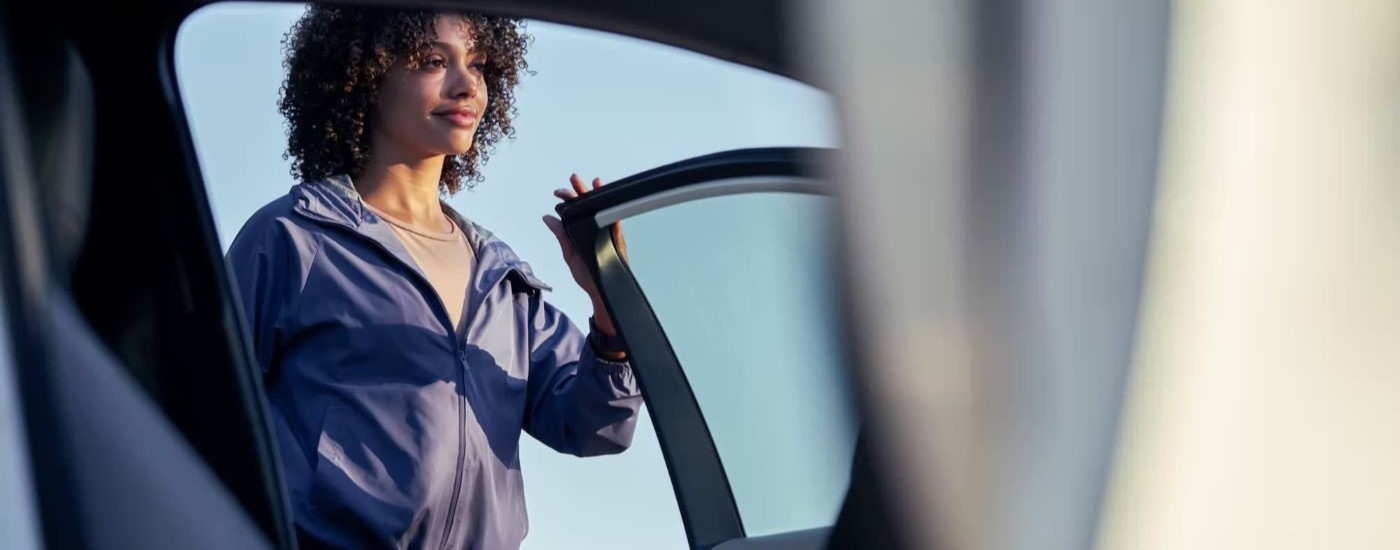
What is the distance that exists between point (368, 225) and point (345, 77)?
1.30 ft

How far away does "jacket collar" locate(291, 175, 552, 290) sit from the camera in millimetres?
2004

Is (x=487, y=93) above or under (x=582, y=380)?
above

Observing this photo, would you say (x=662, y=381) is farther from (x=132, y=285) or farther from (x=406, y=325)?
(x=132, y=285)

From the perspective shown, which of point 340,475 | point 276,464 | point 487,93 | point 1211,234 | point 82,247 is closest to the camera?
point 1211,234

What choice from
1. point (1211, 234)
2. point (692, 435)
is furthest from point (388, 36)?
point (1211, 234)

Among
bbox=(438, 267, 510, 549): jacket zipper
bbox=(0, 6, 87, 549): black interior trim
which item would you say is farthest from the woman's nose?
bbox=(0, 6, 87, 549): black interior trim

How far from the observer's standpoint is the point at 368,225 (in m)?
2.02

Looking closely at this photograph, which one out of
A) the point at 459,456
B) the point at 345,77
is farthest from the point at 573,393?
the point at 345,77

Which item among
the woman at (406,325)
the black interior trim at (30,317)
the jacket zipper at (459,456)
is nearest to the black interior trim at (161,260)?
the black interior trim at (30,317)

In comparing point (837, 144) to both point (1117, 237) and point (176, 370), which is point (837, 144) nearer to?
point (1117, 237)

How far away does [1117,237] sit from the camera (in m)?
0.63

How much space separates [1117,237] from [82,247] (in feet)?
3.03

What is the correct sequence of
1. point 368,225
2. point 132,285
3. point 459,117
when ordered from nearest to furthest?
point 132,285
point 368,225
point 459,117

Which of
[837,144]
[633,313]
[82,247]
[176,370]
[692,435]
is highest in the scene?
[837,144]
